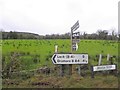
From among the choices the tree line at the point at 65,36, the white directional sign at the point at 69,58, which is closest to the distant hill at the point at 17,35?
the tree line at the point at 65,36

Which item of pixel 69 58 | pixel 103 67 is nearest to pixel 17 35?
pixel 69 58

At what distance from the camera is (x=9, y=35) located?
92.4 ft

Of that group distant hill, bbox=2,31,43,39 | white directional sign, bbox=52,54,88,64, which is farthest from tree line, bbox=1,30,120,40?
white directional sign, bbox=52,54,88,64

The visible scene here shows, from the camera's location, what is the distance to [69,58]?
14008 mm

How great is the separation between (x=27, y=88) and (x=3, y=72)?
3330 mm

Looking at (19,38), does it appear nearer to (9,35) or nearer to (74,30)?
(9,35)

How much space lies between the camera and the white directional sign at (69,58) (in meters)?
13.8

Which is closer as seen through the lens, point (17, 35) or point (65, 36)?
point (17, 35)

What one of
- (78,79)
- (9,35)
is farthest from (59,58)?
(9,35)

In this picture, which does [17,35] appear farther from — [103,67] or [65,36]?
[103,67]

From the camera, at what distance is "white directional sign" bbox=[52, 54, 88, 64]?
1375 centimetres

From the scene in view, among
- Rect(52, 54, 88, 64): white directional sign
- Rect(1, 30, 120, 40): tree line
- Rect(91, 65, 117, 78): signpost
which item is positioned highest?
Rect(1, 30, 120, 40): tree line

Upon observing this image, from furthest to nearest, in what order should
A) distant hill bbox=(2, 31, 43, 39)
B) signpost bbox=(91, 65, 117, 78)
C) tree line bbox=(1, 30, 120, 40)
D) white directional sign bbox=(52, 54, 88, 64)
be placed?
tree line bbox=(1, 30, 120, 40) < distant hill bbox=(2, 31, 43, 39) < signpost bbox=(91, 65, 117, 78) < white directional sign bbox=(52, 54, 88, 64)

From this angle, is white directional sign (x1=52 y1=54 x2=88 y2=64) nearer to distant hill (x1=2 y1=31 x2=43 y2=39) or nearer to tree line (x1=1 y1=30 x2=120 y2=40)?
distant hill (x1=2 y1=31 x2=43 y2=39)
